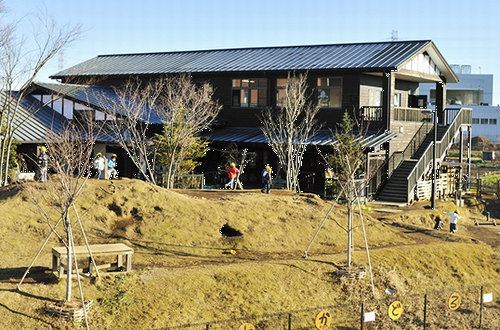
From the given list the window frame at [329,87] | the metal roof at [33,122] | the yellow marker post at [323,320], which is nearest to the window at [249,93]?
the window frame at [329,87]

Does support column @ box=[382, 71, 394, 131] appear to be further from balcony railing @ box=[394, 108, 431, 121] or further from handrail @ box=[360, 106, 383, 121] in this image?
balcony railing @ box=[394, 108, 431, 121]

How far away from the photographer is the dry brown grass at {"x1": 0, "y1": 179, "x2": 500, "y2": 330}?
11602mm

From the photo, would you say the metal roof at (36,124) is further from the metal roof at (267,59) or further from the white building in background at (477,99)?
the white building in background at (477,99)

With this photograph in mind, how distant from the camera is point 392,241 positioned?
19.2 m

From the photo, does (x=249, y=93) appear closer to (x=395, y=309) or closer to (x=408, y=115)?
(x=408, y=115)

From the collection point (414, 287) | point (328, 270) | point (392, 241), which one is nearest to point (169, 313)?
point (328, 270)

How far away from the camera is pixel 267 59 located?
117 ft

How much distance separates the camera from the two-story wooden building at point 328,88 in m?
30.5

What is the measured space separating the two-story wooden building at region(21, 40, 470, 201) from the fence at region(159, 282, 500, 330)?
13.1 metres

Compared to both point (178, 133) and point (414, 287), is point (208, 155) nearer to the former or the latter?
point (178, 133)

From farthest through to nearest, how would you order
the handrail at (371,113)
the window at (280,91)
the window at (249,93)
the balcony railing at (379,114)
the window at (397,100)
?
1. the window at (397,100)
2. the window at (249,93)
3. the window at (280,91)
4. the balcony railing at (379,114)
5. the handrail at (371,113)

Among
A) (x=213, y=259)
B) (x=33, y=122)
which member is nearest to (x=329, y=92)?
(x=33, y=122)

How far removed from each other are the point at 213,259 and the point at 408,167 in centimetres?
1921

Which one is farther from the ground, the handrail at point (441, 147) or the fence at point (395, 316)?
the handrail at point (441, 147)
